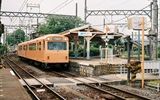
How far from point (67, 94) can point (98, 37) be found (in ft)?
74.6

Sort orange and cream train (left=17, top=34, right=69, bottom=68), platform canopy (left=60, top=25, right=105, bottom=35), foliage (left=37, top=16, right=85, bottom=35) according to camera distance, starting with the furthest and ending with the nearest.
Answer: foliage (left=37, top=16, right=85, bottom=35) < platform canopy (left=60, top=25, right=105, bottom=35) < orange and cream train (left=17, top=34, right=69, bottom=68)

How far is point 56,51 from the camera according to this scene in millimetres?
30172

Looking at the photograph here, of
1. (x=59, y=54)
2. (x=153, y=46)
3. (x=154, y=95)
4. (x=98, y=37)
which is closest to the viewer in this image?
(x=154, y=95)

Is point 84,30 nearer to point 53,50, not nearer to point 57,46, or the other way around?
point 57,46

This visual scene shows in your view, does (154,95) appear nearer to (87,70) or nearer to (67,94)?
(67,94)

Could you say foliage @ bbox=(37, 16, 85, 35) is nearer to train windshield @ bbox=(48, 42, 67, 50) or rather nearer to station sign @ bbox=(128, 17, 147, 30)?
train windshield @ bbox=(48, 42, 67, 50)

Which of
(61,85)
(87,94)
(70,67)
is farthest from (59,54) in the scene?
(87,94)

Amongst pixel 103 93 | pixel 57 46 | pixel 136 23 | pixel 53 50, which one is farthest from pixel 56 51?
pixel 103 93

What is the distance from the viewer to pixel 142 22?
724 inches

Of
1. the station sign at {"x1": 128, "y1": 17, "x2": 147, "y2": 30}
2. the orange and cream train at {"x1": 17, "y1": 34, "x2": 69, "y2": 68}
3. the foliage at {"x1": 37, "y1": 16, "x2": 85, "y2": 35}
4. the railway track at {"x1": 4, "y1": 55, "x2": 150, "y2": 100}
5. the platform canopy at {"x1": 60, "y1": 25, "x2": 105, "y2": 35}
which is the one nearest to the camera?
the railway track at {"x1": 4, "y1": 55, "x2": 150, "y2": 100}

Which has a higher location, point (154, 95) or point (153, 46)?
point (153, 46)

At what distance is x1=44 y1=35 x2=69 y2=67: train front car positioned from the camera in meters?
30.0

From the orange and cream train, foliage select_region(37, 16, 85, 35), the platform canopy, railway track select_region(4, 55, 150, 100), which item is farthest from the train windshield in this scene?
foliage select_region(37, 16, 85, 35)

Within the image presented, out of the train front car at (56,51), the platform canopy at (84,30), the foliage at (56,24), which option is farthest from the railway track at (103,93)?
the foliage at (56,24)
